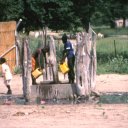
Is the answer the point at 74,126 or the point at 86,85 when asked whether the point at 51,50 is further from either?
the point at 74,126

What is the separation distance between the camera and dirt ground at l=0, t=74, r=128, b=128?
1267cm

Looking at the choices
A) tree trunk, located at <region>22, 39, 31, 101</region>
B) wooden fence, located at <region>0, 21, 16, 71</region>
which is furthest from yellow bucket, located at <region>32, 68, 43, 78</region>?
wooden fence, located at <region>0, 21, 16, 71</region>

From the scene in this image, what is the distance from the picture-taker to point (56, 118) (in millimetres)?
13703

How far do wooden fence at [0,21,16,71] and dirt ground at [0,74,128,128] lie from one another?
10.1 meters

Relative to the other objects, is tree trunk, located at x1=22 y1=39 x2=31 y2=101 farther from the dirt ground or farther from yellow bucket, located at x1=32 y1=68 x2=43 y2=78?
the dirt ground

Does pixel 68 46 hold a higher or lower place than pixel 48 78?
higher

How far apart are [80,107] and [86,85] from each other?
1.46 meters

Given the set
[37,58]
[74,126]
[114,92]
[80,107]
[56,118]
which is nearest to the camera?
[74,126]

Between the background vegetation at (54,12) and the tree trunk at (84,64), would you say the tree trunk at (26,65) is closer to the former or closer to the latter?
the tree trunk at (84,64)

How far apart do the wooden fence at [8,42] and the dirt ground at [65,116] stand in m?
10.1

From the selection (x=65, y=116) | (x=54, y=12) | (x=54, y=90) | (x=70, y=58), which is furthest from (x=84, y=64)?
(x=54, y=12)

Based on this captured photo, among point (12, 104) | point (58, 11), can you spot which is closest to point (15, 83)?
point (12, 104)

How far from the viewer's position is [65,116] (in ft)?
45.9

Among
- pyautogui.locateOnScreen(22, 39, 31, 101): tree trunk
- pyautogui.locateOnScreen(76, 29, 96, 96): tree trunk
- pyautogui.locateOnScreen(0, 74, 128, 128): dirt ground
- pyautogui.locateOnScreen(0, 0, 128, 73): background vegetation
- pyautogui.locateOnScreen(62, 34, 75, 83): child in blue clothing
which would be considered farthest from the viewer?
pyautogui.locateOnScreen(0, 0, 128, 73): background vegetation
